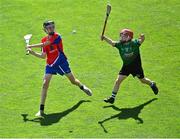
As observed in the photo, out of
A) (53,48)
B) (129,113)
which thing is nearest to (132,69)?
(129,113)

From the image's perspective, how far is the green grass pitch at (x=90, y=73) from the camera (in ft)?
52.0

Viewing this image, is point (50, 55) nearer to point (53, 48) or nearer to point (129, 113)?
point (53, 48)

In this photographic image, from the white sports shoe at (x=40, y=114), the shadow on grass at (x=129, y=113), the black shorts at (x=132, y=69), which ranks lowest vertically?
the shadow on grass at (x=129, y=113)

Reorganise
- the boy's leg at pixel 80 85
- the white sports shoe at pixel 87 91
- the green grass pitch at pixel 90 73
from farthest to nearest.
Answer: the white sports shoe at pixel 87 91
the boy's leg at pixel 80 85
the green grass pitch at pixel 90 73

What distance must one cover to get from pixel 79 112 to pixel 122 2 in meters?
8.41

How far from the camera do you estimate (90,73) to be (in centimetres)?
1881

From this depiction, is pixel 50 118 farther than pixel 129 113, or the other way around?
pixel 129 113

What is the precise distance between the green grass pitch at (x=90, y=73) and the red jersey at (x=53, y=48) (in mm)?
1445

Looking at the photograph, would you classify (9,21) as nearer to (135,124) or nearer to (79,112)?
(79,112)

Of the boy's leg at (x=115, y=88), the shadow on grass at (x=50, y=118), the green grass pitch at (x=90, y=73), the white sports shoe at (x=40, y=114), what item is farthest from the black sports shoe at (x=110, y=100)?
the white sports shoe at (x=40, y=114)

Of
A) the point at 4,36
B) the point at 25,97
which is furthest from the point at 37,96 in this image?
the point at 4,36

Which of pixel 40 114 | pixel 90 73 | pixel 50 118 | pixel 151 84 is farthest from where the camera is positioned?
pixel 90 73

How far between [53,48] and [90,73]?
2.57m

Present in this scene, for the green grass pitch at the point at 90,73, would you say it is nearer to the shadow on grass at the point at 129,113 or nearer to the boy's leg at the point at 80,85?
the shadow on grass at the point at 129,113
